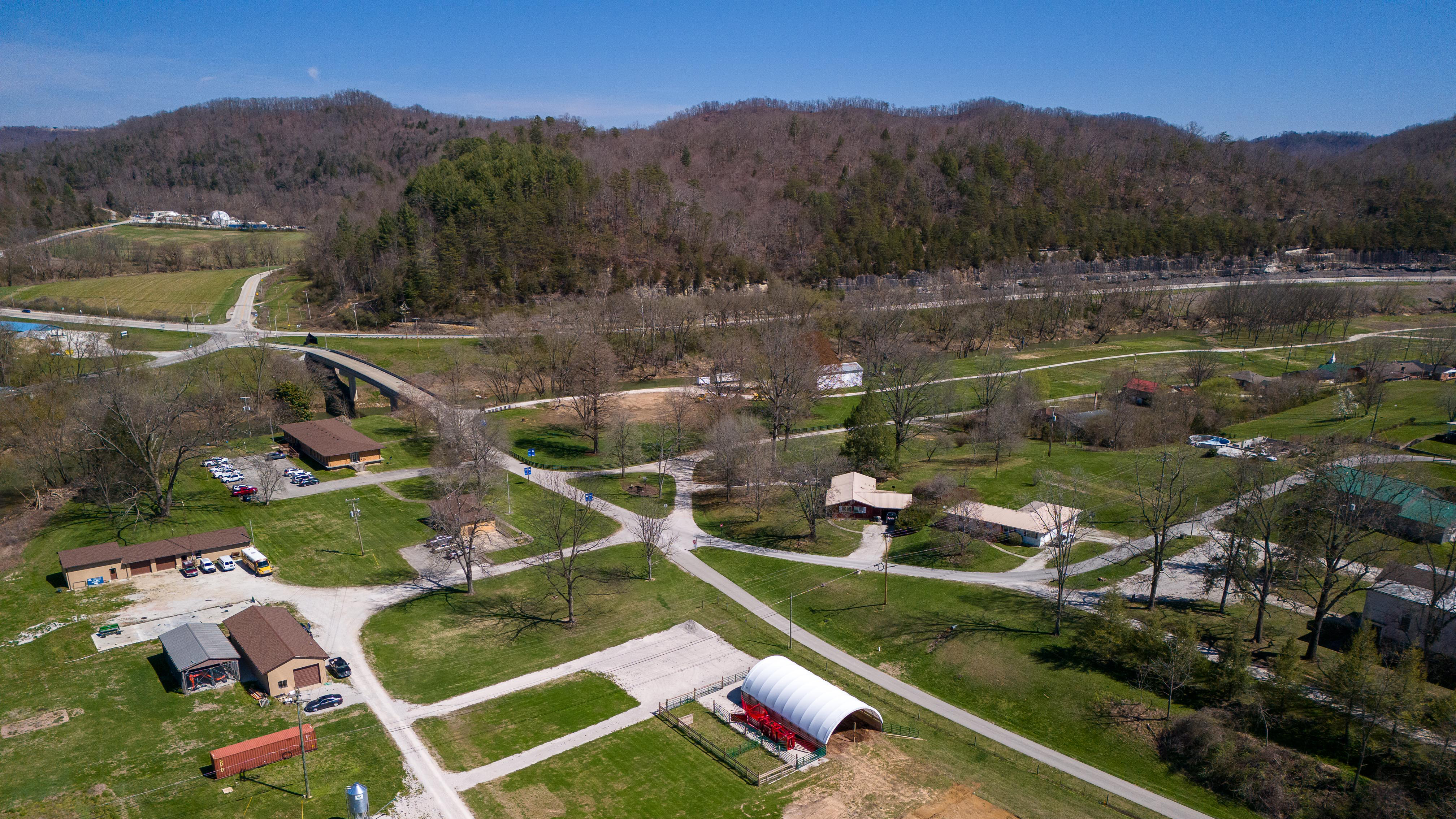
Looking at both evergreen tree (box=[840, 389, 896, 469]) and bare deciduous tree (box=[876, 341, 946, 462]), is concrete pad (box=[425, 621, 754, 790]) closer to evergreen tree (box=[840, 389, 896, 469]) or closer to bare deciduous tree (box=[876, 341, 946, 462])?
evergreen tree (box=[840, 389, 896, 469])

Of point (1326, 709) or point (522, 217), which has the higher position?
point (522, 217)

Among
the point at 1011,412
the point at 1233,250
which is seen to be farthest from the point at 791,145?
the point at 1011,412

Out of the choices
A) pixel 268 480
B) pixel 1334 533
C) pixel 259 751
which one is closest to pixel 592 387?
pixel 268 480

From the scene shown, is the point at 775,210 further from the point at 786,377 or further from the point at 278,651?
the point at 278,651

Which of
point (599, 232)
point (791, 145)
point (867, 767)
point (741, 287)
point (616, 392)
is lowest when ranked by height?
point (867, 767)

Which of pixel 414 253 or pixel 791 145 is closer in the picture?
pixel 414 253

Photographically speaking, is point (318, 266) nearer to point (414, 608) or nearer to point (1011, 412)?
point (414, 608)
